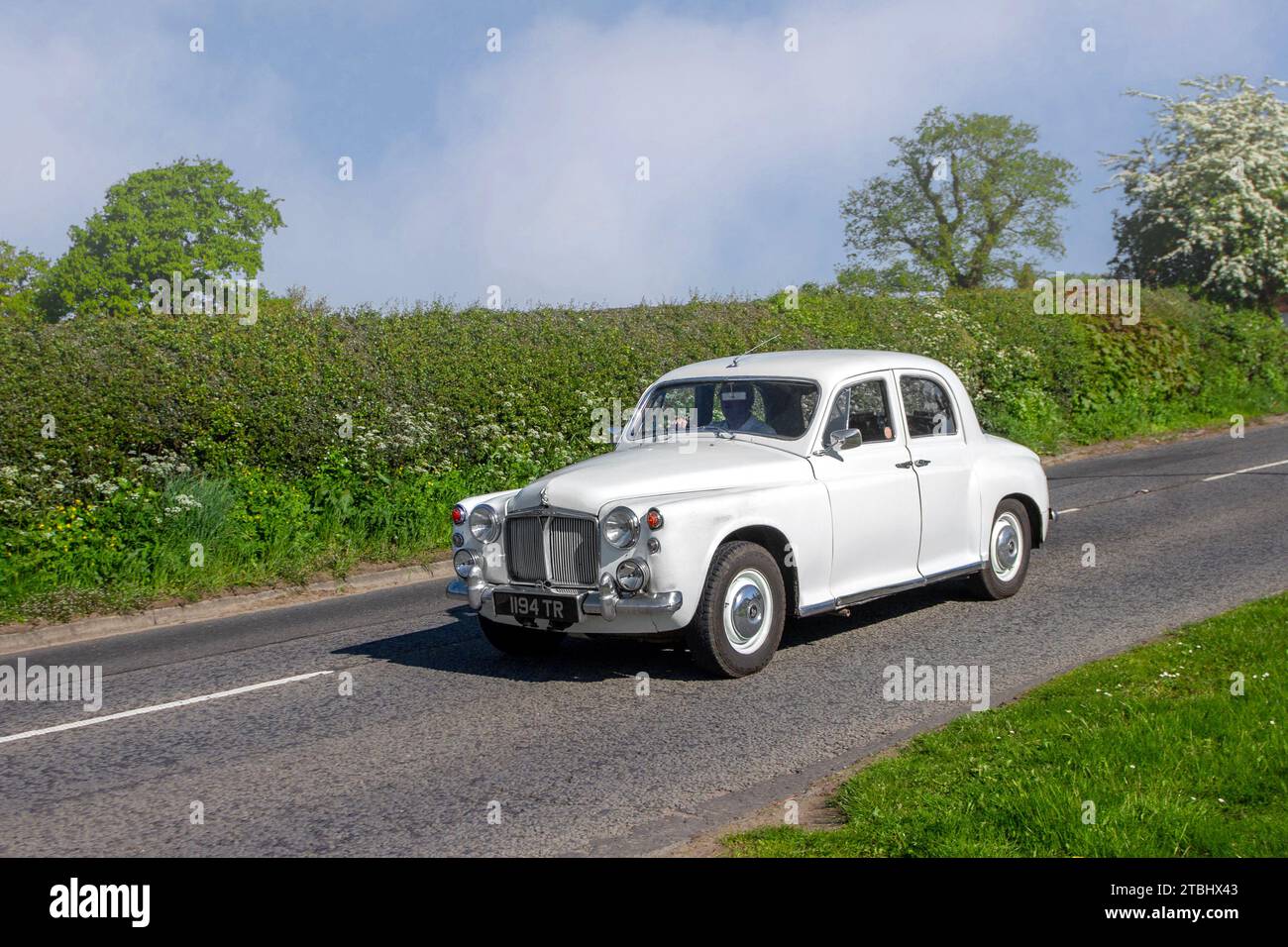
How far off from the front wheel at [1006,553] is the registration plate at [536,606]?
12.5 feet

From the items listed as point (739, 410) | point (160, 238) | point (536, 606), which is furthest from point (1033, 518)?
point (160, 238)

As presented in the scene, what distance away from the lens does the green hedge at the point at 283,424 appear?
1190 centimetres

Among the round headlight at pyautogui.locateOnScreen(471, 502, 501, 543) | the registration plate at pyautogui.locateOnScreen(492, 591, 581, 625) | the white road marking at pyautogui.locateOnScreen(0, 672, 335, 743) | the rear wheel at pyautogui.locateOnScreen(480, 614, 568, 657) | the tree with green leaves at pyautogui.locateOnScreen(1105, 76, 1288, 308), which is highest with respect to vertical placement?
the tree with green leaves at pyautogui.locateOnScreen(1105, 76, 1288, 308)

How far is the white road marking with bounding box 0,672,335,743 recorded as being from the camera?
24.2 ft

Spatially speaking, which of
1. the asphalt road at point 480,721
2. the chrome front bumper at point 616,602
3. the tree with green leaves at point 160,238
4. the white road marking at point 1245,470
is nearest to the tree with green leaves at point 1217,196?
the white road marking at point 1245,470

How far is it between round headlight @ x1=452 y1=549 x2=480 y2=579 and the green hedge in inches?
195

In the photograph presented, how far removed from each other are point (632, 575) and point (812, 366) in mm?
2508

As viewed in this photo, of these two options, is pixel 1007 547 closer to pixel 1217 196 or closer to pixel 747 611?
pixel 747 611

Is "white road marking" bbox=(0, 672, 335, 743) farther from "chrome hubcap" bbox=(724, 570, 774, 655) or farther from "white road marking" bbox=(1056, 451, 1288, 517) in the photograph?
"white road marking" bbox=(1056, 451, 1288, 517)

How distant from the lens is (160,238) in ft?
204

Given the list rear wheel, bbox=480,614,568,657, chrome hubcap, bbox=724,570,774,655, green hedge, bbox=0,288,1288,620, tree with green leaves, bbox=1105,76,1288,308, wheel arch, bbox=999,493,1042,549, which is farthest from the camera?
tree with green leaves, bbox=1105,76,1288,308

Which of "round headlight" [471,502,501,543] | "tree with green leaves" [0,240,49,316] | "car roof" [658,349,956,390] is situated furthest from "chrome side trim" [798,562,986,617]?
"tree with green leaves" [0,240,49,316]
